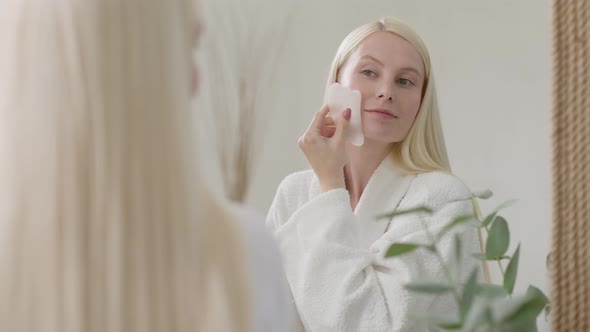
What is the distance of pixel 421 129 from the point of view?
4.85ft

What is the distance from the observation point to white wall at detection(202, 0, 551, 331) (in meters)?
2.56

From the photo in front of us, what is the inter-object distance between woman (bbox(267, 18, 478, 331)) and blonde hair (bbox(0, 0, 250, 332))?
688 millimetres

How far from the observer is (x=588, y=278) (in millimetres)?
880

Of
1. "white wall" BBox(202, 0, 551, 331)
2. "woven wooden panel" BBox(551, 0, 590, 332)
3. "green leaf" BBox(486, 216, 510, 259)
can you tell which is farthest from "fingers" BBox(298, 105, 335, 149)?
"white wall" BBox(202, 0, 551, 331)

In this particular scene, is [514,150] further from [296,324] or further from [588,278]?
[588,278]

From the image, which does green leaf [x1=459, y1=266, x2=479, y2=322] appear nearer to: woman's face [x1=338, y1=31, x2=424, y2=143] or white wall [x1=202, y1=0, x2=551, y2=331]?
woman's face [x1=338, y1=31, x2=424, y2=143]

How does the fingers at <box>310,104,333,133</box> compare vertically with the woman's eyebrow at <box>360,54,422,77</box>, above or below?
below

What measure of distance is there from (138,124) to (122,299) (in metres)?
0.14

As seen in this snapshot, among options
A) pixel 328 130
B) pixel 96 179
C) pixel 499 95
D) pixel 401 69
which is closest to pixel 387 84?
pixel 401 69

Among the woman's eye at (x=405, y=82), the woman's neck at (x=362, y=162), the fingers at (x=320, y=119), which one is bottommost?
the woman's neck at (x=362, y=162)

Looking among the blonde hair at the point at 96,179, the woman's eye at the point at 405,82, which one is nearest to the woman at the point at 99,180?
the blonde hair at the point at 96,179

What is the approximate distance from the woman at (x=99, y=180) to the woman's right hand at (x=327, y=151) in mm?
775

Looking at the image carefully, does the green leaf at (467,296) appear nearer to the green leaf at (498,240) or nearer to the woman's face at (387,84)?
the green leaf at (498,240)

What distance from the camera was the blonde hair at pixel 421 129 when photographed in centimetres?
148
